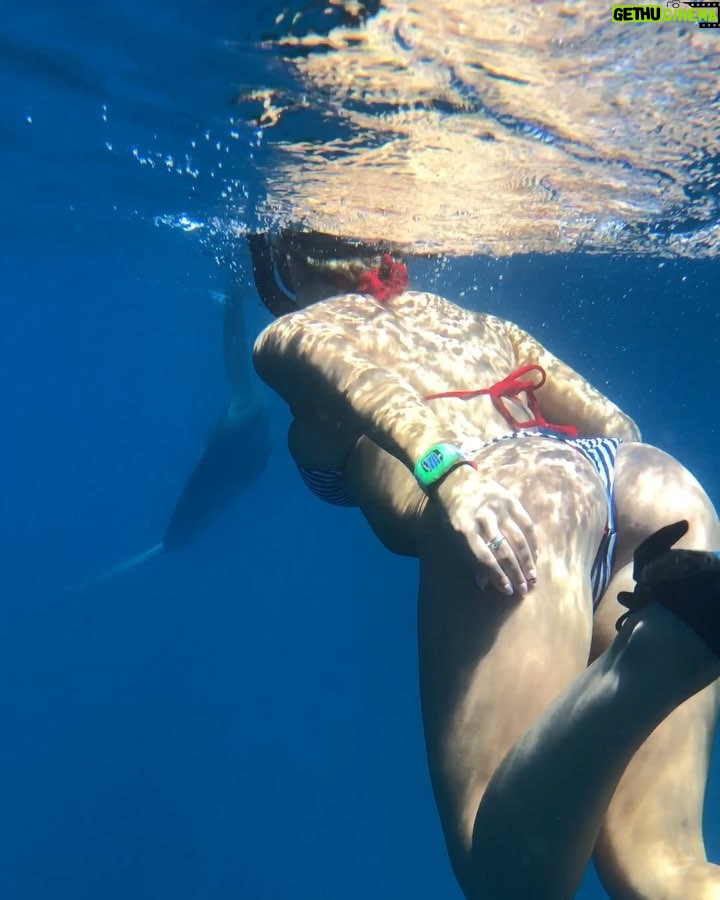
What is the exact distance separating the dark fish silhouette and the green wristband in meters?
12.9

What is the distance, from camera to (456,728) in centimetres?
232

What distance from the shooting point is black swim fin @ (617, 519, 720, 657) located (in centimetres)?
171

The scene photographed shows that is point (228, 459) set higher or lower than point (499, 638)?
lower

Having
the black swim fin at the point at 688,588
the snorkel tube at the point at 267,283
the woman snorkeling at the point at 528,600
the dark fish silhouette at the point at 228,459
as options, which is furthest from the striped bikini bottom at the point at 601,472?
the dark fish silhouette at the point at 228,459

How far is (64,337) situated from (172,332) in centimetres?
1163

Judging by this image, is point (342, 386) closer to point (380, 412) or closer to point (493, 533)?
point (380, 412)

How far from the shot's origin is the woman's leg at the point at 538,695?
1.81 m

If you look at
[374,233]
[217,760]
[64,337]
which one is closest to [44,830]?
[217,760]

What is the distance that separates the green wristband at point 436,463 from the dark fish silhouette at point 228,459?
42.3ft

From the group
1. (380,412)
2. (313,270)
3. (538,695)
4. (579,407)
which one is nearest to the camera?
(538,695)

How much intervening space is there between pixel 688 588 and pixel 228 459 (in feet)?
47.4

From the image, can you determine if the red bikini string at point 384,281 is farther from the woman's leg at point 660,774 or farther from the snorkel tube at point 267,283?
the woman's leg at point 660,774

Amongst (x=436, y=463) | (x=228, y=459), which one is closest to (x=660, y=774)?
(x=436, y=463)

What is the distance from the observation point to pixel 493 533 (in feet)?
7.57
